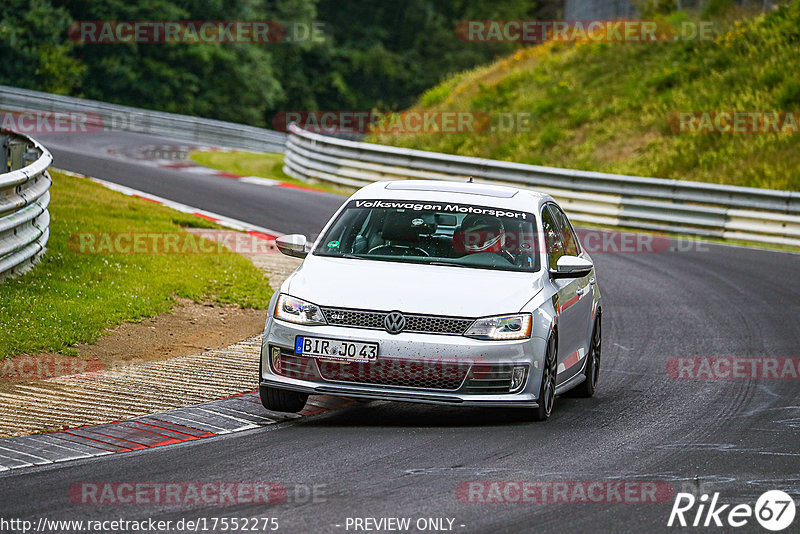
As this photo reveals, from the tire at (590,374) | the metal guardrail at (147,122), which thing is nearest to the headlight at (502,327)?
the tire at (590,374)

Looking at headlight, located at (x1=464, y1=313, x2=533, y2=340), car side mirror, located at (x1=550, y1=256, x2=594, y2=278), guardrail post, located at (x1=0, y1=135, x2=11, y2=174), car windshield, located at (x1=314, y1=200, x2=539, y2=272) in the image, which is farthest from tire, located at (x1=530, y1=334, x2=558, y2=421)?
guardrail post, located at (x1=0, y1=135, x2=11, y2=174)

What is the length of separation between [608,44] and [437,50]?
34.4 m

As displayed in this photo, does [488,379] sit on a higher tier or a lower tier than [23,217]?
higher

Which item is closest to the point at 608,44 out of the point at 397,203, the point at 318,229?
the point at 318,229

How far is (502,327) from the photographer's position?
27.4 feet

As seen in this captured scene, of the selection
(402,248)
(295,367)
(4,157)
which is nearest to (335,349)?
(295,367)

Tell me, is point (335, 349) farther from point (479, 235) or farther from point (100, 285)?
point (100, 285)

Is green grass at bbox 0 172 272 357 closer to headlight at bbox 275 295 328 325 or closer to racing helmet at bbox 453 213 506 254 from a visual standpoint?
headlight at bbox 275 295 328 325

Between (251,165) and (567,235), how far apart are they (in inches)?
905

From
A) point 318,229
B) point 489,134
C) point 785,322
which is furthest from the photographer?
point 489,134

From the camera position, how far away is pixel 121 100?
51.2 m

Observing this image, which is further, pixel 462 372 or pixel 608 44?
pixel 608 44

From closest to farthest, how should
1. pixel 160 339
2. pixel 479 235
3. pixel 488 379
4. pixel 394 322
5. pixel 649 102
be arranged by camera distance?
pixel 394 322
pixel 488 379
pixel 479 235
pixel 160 339
pixel 649 102

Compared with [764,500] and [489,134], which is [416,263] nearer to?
[764,500]
